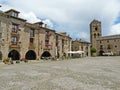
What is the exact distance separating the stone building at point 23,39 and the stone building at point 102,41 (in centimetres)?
4219

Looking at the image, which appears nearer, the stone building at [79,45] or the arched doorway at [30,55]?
the arched doorway at [30,55]

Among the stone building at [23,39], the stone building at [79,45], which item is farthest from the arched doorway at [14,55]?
the stone building at [79,45]

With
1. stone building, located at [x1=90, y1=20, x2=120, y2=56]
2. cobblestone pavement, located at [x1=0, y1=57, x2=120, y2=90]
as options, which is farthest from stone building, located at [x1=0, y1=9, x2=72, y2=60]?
stone building, located at [x1=90, y1=20, x2=120, y2=56]

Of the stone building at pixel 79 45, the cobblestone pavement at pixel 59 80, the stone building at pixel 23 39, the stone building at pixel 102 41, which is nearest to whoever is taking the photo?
the cobblestone pavement at pixel 59 80

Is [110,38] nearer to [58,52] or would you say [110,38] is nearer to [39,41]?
[58,52]

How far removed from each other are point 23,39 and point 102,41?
190ft

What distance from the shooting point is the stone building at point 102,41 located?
81.4 m

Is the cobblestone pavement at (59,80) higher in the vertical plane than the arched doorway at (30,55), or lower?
lower

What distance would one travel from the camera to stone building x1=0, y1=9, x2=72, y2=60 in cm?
3375

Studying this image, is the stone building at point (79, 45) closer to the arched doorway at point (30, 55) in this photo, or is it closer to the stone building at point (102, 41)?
the stone building at point (102, 41)

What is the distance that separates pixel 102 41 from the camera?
85.8 meters

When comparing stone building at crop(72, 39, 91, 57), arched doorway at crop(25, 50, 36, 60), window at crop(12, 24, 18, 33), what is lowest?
arched doorway at crop(25, 50, 36, 60)

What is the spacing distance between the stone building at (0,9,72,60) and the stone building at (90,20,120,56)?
4219 centimetres

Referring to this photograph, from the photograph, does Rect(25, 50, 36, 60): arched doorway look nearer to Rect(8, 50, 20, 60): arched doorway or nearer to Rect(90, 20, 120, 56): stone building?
Rect(8, 50, 20, 60): arched doorway
